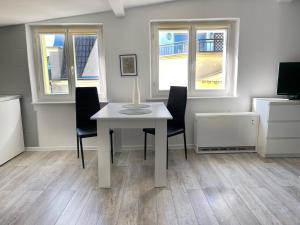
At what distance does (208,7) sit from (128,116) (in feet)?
7.24

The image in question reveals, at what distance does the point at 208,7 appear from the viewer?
3.36 m

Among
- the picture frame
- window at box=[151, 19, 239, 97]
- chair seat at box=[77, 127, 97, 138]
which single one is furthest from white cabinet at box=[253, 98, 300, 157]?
chair seat at box=[77, 127, 97, 138]

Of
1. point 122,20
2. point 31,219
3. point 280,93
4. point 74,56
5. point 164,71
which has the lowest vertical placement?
point 31,219

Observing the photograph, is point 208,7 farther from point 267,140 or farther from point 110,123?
point 110,123

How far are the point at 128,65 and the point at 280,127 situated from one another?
239 centimetres

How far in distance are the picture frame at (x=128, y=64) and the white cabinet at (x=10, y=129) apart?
1675 millimetres

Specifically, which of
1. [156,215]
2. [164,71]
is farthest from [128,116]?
[164,71]

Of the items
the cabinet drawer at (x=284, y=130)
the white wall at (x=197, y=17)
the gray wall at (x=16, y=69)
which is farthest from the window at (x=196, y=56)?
the gray wall at (x=16, y=69)

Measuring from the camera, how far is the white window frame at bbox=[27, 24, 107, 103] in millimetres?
3496

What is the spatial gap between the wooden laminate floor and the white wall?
673 mm

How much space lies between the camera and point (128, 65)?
11.3ft

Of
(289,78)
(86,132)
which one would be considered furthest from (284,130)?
(86,132)

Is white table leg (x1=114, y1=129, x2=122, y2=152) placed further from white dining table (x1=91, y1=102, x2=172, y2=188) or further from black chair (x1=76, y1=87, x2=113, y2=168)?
white dining table (x1=91, y1=102, x2=172, y2=188)

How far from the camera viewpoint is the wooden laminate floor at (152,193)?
1.94 meters
